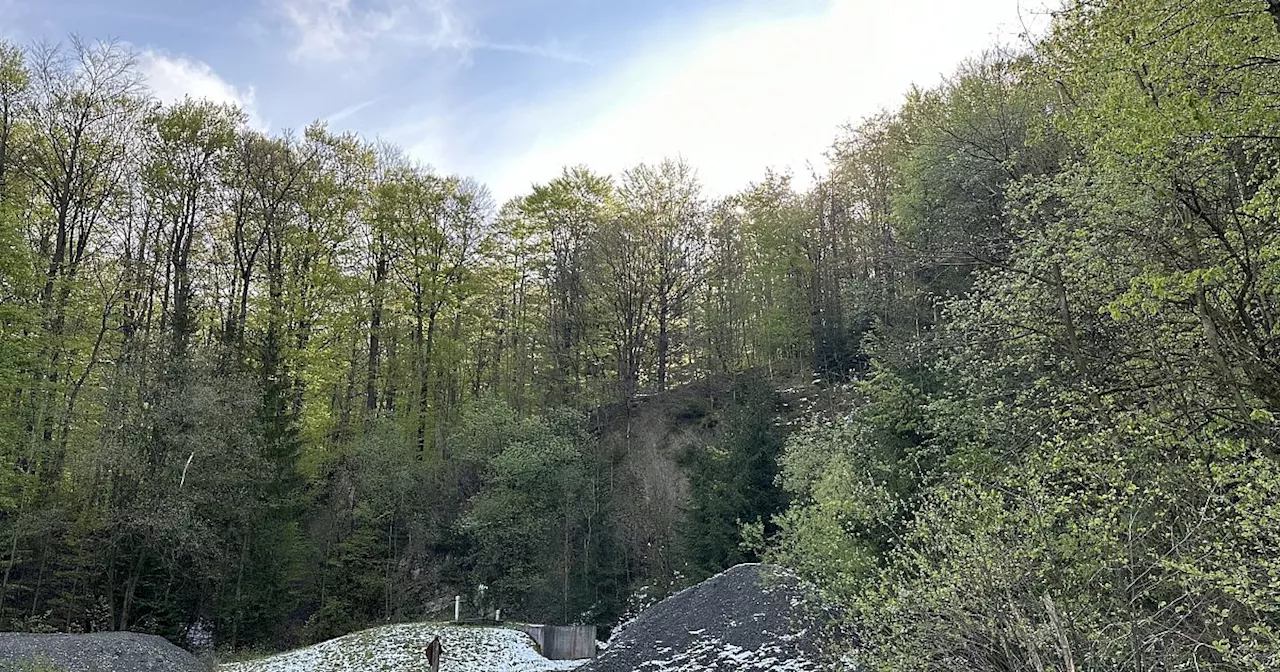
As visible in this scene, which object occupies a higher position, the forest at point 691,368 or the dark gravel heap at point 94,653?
the forest at point 691,368

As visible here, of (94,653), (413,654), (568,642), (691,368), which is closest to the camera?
(94,653)

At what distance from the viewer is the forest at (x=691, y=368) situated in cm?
624

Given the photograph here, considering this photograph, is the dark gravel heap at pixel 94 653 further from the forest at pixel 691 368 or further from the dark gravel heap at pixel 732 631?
the dark gravel heap at pixel 732 631

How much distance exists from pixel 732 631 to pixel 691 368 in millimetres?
15923

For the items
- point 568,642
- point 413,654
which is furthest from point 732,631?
point 413,654

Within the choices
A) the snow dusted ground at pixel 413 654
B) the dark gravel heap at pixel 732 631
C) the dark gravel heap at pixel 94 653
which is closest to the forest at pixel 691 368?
the dark gravel heap at pixel 732 631

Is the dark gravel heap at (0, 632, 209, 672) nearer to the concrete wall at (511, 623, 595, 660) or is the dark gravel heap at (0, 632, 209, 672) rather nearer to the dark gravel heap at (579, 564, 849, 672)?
the concrete wall at (511, 623, 595, 660)

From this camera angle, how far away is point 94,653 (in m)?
13.0

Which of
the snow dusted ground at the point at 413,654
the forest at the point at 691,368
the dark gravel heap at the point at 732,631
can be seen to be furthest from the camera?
the snow dusted ground at the point at 413,654

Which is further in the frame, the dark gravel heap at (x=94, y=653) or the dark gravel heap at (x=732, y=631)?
the dark gravel heap at (x=94, y=653)

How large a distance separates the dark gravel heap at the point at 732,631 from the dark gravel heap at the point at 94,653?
7.60 metres

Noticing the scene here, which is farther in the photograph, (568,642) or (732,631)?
(568,642)

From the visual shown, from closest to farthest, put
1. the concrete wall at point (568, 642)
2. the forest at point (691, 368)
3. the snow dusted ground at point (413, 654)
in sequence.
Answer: the forest at point (691, 368) < the snow dusted ground at point (413, 654) < the concrete wall at point (568, 642)

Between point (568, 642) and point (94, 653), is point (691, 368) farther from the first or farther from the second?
point (94, 653)
